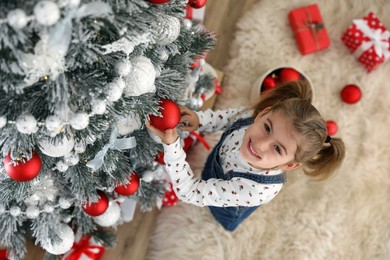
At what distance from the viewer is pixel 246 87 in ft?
5.00

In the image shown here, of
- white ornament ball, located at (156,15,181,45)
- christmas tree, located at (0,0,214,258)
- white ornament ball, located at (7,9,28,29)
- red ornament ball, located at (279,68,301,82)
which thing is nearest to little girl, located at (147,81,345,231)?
christmas tree, located at (0,0,214,258)

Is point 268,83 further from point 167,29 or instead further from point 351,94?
point 167,29

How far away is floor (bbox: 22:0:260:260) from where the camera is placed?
4.57 ft

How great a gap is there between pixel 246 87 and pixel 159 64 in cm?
78

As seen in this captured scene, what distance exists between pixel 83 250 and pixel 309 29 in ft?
3.49

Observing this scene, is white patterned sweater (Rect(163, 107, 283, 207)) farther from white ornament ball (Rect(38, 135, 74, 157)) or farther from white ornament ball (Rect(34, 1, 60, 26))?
white ornament ball (Rect(34, 1, 60, 26))

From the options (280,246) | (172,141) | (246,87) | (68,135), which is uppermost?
(68,135)

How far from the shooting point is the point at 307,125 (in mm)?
927

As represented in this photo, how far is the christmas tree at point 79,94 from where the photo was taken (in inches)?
22.6

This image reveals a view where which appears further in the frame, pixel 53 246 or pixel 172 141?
pixel 53 246

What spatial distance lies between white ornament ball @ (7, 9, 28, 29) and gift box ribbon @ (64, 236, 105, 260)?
852mm

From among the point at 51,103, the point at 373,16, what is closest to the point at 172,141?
the point at 51,103

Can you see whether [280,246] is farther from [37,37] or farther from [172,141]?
[37,37]

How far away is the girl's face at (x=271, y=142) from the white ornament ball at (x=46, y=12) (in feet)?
1.77
